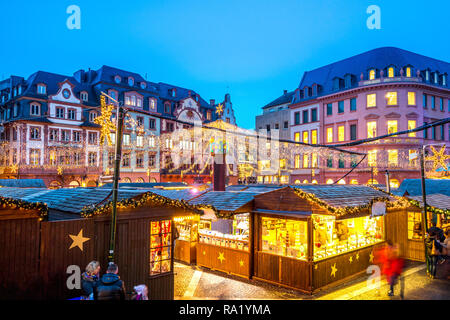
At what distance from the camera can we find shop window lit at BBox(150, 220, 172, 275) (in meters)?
10.6

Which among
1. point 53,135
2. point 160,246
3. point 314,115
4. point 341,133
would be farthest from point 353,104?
point 160,246

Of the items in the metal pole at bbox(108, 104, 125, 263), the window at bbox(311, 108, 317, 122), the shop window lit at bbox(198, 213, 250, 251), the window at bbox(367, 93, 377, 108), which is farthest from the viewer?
the window at bbox(311, 108, 317, 122)

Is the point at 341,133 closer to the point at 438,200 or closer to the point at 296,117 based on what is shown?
the point at 296,117

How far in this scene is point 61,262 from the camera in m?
8.49

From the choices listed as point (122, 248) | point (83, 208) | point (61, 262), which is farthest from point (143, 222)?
point (61, 262)

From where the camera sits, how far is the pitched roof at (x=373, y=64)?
47.2 metres

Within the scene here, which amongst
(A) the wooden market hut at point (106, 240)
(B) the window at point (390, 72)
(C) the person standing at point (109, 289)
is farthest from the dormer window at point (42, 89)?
(B) the window at point (390, 72)

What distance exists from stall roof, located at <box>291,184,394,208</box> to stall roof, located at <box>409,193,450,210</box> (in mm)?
1707

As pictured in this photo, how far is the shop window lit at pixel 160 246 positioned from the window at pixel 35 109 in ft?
130

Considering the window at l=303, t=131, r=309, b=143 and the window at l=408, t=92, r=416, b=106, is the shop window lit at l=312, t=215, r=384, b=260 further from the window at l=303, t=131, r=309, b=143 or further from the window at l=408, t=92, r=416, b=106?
the window at l=303, t=131, r=309, b=143

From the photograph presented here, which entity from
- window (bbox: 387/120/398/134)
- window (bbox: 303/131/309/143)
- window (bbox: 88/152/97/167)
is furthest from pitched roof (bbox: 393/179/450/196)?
window (bbox: 88/152/97/167)

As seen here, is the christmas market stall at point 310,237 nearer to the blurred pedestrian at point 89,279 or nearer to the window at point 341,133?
the blurred pedestrian at point 89,279

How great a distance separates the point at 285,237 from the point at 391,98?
38132 millimetres

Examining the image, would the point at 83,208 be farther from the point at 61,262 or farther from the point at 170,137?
the point at 170,137
